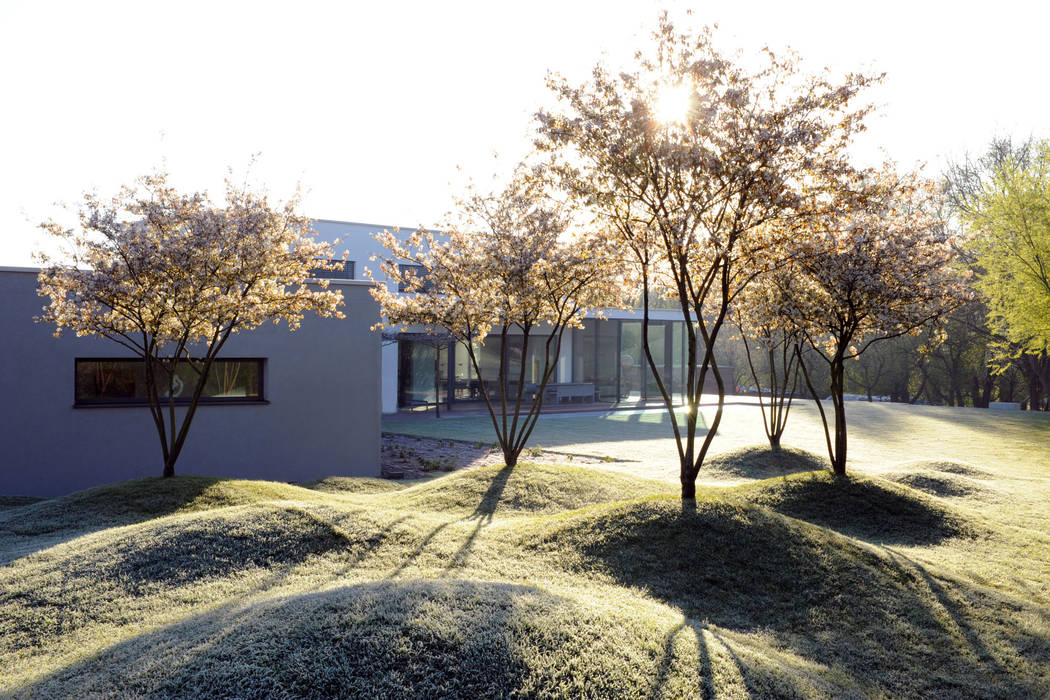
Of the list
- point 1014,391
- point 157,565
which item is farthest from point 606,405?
point 157,565

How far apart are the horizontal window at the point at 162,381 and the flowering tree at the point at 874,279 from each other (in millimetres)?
8873

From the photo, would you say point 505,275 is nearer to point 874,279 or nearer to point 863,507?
point 874,279

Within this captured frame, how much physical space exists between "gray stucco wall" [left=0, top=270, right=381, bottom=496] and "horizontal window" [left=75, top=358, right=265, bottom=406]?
164 mm

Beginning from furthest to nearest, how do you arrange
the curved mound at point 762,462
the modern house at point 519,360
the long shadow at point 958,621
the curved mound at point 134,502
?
1. the modern house at point 519,360
2. the curved mound at point 762,462
3. the curved mound at point 134,502
4. the long shadow at point 958,621

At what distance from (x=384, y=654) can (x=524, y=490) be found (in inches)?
244

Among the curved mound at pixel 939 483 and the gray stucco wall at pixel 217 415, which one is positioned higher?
the gray stucco wall at pixel 217 415

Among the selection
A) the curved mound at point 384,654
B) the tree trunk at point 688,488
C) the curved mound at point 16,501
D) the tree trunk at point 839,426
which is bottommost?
the curved mound at point 16,501

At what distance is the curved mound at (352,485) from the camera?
1113cm

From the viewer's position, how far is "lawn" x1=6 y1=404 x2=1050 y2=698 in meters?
3.41

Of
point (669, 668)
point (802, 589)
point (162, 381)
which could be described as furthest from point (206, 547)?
point (162, 381)

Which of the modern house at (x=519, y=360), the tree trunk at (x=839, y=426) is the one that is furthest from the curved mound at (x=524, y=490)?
the modern house at (x=519, y=360)

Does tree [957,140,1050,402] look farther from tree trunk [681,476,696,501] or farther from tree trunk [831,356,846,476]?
tree trunk [681,476,696,501]

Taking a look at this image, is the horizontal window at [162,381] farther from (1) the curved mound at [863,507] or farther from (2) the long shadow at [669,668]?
(2) the long shadow at [669,668]

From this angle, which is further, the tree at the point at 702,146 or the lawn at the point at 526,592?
the tree at the point at 702,146
